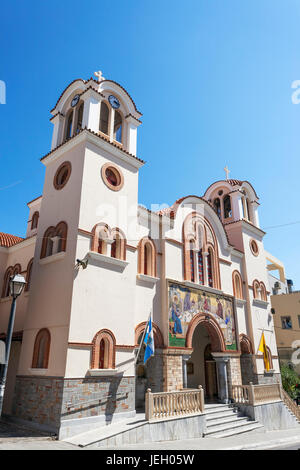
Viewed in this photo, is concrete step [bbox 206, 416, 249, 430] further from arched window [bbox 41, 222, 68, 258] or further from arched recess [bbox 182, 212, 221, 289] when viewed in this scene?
arched window [bbox 41, 222, 68, 258]

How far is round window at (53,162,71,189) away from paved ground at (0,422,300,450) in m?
8.52

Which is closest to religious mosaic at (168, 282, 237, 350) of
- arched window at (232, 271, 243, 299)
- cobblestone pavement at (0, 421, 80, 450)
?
arched window at (232, 271, 243, 299)

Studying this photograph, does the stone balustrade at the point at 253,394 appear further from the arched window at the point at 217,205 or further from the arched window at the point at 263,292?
the arched window at the point at 217,205

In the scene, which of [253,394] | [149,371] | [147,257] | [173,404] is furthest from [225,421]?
[147,257]

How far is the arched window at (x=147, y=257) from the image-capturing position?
1409 centimetres

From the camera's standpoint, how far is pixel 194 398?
1268cm

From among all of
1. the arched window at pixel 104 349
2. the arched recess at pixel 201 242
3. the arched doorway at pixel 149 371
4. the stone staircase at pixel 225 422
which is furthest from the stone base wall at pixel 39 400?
the arched recess at pixel 201 242

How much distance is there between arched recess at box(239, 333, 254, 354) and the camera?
60.7 ft

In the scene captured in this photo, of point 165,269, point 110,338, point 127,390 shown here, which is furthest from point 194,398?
point 165,269

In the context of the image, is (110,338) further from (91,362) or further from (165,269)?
(165,269)

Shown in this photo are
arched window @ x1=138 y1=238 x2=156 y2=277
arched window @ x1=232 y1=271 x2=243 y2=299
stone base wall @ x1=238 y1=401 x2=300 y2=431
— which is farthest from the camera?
arched window @ x1=232 y1=271 x2=243 y2=299

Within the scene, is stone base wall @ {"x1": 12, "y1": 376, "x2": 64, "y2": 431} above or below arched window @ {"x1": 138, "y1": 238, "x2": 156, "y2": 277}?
below

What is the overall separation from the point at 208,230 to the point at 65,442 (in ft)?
39.7

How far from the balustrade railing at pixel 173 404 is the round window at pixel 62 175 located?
8397 millimetres
